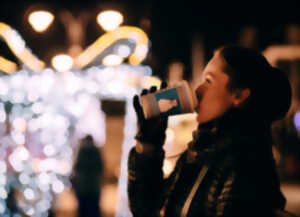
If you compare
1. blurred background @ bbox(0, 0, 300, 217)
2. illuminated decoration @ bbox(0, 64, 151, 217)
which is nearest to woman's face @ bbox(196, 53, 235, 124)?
blurred background @ bbox(0, 0, 300, 217)

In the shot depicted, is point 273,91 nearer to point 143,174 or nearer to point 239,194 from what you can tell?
point 239,194

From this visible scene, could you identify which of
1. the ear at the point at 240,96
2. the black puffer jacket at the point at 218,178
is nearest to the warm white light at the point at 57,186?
the black puffer jacket at the point at 218,178

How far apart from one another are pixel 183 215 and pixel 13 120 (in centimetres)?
332

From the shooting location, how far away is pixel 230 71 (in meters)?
1.35

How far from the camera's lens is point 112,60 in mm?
4719

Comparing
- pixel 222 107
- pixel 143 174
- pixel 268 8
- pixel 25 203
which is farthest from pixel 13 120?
pixel 268 8

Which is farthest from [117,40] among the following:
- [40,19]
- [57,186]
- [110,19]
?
[57,186]

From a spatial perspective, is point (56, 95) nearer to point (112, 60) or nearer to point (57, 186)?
point (112, 60)

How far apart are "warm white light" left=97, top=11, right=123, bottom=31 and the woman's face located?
3.00m

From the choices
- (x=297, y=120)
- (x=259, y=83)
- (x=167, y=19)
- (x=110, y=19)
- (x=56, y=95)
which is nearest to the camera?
(x=259, y=83)

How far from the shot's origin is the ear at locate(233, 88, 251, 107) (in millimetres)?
1318

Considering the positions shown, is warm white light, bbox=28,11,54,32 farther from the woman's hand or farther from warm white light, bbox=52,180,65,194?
the woman's hand

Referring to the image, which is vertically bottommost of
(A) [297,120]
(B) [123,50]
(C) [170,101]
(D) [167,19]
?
(A) [297,120]

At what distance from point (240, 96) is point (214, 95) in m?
0.10
